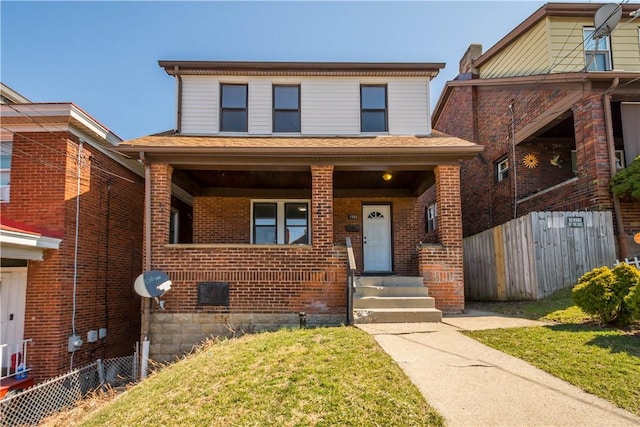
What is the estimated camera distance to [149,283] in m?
7.61

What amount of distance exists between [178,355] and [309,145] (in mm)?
5144

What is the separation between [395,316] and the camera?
23.5 feet

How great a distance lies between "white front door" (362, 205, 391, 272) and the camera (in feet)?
37.6

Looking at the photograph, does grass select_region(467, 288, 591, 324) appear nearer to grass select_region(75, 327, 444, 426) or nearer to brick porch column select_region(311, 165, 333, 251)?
grass select_region(75, 327, 444, 426)

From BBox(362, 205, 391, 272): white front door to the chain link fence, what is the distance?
658cm

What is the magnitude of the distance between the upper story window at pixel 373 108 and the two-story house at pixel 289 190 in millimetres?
27

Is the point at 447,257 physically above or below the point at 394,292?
above

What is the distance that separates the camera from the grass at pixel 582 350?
377cm

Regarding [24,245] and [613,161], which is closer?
[24,245]

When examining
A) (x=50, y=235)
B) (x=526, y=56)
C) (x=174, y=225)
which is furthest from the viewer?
(x=174, y=225)

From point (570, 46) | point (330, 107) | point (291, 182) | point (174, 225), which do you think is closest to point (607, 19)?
point (570, 46)

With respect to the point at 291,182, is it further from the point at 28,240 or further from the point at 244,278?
the point at 28,240

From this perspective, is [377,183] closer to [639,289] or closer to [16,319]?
[639,289]

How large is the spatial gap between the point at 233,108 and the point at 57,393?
294 inches
